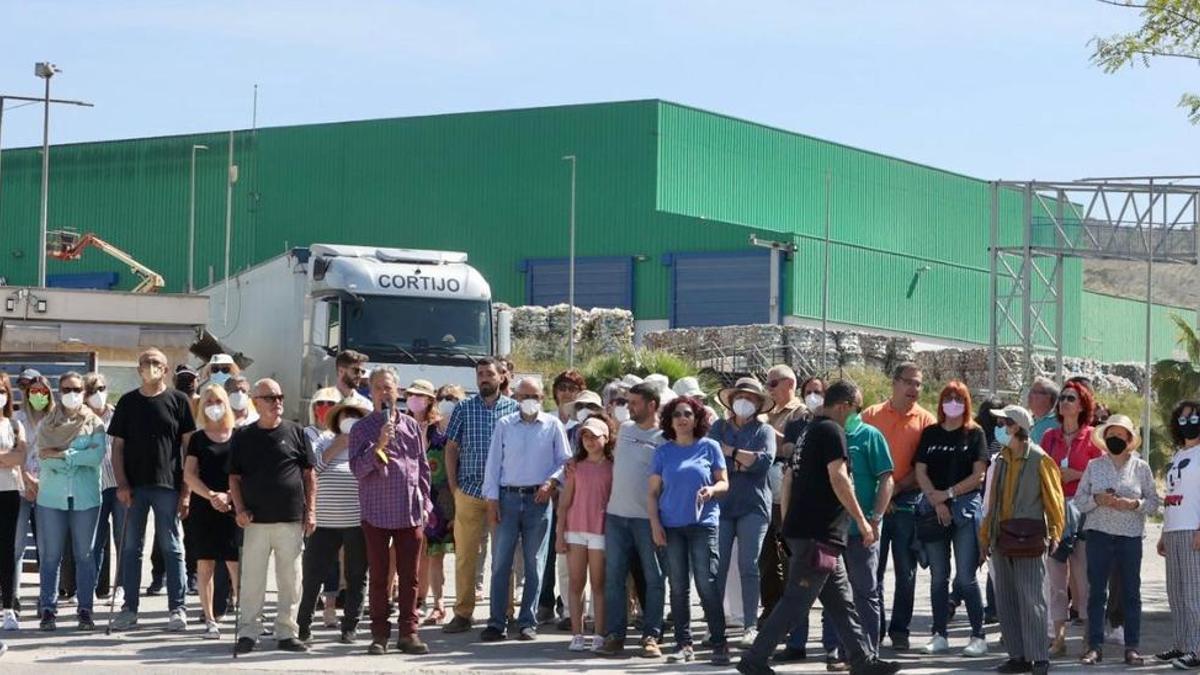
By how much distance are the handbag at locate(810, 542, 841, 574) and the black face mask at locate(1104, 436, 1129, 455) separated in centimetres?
239

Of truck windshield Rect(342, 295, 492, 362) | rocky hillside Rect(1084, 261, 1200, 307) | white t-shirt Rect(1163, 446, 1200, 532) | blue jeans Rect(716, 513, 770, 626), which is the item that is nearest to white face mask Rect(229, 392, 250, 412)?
blue jeans Rect(716, 513, 770, 626)

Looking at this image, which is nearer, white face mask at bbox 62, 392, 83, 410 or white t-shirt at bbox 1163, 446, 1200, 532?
white t-shirt at bbox 1163, 446, 1200, 532

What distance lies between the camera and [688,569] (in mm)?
13484

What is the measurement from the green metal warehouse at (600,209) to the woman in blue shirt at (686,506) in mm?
53502

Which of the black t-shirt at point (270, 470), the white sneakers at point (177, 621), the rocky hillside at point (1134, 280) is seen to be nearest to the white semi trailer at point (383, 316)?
the white sneakers at point (177, 621)

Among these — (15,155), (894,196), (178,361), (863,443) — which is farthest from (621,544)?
(15,155)

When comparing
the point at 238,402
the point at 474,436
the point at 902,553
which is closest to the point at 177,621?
the point at 238,402

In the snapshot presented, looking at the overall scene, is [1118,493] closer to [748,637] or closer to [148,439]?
[748,637]

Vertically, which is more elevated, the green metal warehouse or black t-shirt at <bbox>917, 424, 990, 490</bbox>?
the green metal warehouse

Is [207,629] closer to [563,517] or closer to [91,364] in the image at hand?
[563,517]

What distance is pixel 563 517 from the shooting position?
14.1 metres

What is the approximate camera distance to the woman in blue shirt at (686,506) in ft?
43.4

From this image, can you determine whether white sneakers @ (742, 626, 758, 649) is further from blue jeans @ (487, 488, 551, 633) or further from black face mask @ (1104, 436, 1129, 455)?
black face mask @ (1104, 436, 1129, 455)

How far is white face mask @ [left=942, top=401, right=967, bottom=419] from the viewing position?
13430 millimetres
